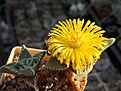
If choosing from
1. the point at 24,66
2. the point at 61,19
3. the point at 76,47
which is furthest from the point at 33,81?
the point at 61,19

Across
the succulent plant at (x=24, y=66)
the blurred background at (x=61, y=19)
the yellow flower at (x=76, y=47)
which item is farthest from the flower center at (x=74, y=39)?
the blurred background at (x=61, y=19)

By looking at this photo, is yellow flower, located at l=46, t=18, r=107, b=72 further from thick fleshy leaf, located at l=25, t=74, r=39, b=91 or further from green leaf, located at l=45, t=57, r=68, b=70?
thick fleshy leaf, located at l=25, t=74, r=39, b=91

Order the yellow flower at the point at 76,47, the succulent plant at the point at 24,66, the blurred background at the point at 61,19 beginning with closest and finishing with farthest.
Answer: the yellow flower at the point at 76,47
the succulent plant at the point at 24,66
the blurred background at the point at 61,19

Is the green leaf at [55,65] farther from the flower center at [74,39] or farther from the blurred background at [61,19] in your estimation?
the blurred background at [61,19]

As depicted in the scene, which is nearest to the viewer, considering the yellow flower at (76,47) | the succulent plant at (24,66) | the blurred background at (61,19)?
the yellow flower at (76,47)

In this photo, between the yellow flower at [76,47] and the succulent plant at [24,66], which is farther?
the succulent plant at [24,66]

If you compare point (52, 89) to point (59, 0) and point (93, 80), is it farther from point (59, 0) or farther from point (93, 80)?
point (59, 0)

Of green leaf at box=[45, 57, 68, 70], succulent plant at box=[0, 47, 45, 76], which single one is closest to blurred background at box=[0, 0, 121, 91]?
succulent plant at box=[0, 47, 45, 76]
